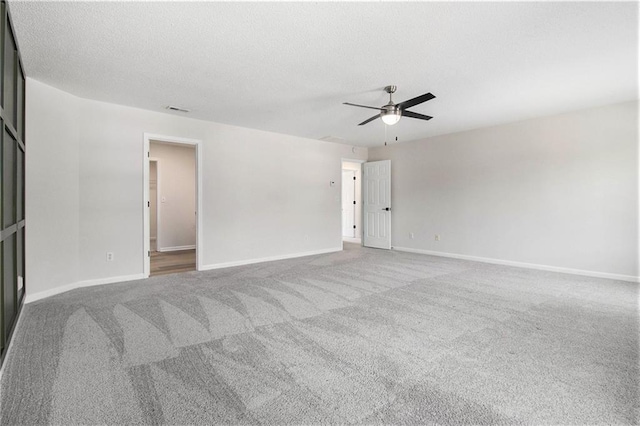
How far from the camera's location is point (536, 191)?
503 cm

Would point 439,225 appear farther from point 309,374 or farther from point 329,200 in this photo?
point 309,374

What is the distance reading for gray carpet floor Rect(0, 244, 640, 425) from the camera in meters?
1.60

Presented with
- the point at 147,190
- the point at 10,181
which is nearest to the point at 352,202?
the point at 147,190

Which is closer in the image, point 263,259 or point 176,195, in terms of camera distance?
point 263,259

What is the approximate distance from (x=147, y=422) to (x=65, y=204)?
3.46 m

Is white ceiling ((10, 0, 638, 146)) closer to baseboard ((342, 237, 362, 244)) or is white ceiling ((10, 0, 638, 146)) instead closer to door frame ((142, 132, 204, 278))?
door frame ((142, 132, 204, 278))

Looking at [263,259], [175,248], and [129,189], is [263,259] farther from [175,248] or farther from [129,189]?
[175,248]

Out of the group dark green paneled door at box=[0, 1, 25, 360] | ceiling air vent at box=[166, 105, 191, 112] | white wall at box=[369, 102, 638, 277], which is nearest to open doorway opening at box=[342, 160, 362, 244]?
white wall at box=[369, 102, 638, 277]

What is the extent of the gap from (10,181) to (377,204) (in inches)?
253

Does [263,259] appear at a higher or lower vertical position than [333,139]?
lower

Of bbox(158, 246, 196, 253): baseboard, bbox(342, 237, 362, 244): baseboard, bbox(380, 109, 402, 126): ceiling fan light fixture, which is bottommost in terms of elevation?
bbox(158, 246, 196, 253): baseboard

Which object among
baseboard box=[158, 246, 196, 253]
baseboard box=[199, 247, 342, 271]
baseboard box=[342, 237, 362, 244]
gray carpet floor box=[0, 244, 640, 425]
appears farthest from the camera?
baseboard box=[342, 237, 362, 244]

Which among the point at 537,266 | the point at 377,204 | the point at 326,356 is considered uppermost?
the point at 377,204

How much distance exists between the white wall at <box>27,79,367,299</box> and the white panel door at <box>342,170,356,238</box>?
300 cm
